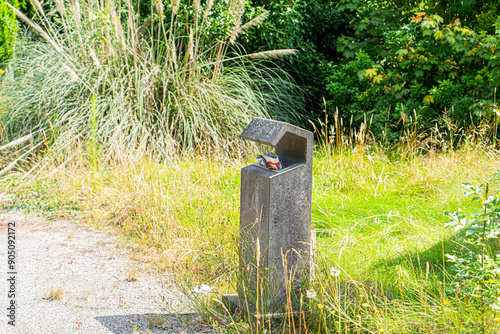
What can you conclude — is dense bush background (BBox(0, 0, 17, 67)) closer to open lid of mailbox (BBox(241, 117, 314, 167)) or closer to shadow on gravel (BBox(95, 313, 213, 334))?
shadow on gravel (BBox(95, 313, 213, 334))

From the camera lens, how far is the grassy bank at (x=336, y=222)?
227 cm

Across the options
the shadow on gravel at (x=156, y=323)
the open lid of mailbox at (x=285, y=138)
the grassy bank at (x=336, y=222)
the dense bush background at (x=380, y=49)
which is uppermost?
the dense bush background at (x=380, y=49)

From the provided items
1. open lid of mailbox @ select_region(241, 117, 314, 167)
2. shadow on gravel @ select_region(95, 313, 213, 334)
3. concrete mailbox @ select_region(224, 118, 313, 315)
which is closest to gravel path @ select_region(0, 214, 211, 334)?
shadow on gravel @ select_region(95, 313, 213, 334)

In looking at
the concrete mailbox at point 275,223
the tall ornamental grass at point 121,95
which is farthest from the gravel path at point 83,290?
the tall ornamental grass at point 121,95

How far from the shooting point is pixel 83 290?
10.1ft

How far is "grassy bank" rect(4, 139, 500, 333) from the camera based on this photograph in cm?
227

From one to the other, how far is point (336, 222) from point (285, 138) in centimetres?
143

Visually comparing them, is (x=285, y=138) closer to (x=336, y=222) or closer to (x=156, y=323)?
(x=156, y=323)

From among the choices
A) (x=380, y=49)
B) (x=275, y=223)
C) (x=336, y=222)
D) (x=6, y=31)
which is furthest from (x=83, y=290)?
(x=6, y=31)

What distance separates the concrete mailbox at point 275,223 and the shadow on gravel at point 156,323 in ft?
0.91

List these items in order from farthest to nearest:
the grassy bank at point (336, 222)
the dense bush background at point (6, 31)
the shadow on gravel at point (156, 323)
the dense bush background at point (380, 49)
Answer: the dense bush background at point (6, 31), the dense bush background at point (380, 49), the shadow on gravel at point (156, 323), the grassy bank at point (336, 222)

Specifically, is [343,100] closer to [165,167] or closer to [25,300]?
[165,167]

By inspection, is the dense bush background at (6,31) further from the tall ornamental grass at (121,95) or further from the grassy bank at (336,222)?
the grassy bank at (336,222)

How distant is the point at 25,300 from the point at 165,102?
339cm
